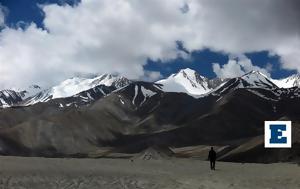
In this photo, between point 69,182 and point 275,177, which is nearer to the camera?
point 69,182

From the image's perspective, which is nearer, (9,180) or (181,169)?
(9,180)

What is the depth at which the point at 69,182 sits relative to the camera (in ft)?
103

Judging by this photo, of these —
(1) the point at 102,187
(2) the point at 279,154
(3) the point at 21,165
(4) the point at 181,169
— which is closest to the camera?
(1) the point at 102,187

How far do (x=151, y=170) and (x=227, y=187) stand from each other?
416 inches

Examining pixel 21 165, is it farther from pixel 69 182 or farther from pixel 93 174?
pixel 69 182

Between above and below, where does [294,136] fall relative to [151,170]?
above

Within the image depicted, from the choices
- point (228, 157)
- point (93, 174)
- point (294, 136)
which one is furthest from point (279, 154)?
point (93, 174)

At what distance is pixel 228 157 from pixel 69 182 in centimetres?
15658

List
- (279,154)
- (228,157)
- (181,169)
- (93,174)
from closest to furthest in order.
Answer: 1. (93,174)
2. (181,169)
3. (279,154)
4. (228,157)

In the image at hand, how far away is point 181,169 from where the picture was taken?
1727 inches

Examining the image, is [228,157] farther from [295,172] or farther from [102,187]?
[102,187]

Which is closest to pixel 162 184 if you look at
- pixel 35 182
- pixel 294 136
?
pixel 35 182

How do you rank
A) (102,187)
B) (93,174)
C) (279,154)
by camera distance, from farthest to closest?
(279,154) → (93,174) → (102,187)

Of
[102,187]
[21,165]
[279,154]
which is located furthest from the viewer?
[279,154]
